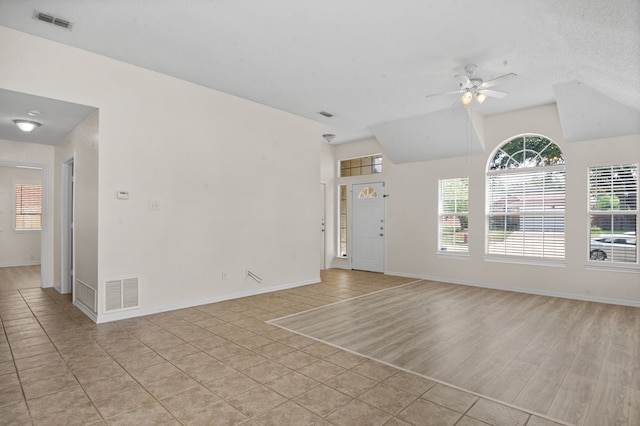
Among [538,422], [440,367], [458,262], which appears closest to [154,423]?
[440,367]

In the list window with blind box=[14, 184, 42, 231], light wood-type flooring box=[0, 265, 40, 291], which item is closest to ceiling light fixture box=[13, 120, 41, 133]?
light wood-type flooring box=[0, 265, 40, 291]

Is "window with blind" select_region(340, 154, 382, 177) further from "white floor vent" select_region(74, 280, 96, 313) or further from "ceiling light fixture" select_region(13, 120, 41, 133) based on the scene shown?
"ceiling light fixture" select_region(13, 120, 41, 133)

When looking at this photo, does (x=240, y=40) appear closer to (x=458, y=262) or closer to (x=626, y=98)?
(x=626, y=98)

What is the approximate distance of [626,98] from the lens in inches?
168

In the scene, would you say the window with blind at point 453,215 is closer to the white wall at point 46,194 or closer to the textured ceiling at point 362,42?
the textured ceiling at point 362,42

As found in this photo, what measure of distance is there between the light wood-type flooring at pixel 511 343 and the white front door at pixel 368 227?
2.34 m

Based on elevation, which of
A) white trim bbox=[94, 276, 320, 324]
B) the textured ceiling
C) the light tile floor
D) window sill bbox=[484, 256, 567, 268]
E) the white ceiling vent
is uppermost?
the white ceiling vent

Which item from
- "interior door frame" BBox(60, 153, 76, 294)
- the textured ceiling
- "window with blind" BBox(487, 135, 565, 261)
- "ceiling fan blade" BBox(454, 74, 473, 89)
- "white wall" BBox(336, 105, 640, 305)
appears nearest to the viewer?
the textured ceiling

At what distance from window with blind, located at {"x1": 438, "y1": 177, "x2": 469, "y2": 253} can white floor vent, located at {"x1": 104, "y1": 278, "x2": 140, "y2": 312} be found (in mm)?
5363

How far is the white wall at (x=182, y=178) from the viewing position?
3893 mm

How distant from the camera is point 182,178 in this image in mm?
4652

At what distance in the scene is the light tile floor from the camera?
7.06 ft

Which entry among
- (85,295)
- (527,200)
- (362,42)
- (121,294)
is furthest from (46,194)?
(527,200)

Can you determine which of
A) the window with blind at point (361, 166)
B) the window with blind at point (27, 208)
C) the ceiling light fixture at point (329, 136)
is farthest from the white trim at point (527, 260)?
the window with blind at point (27, 208)
